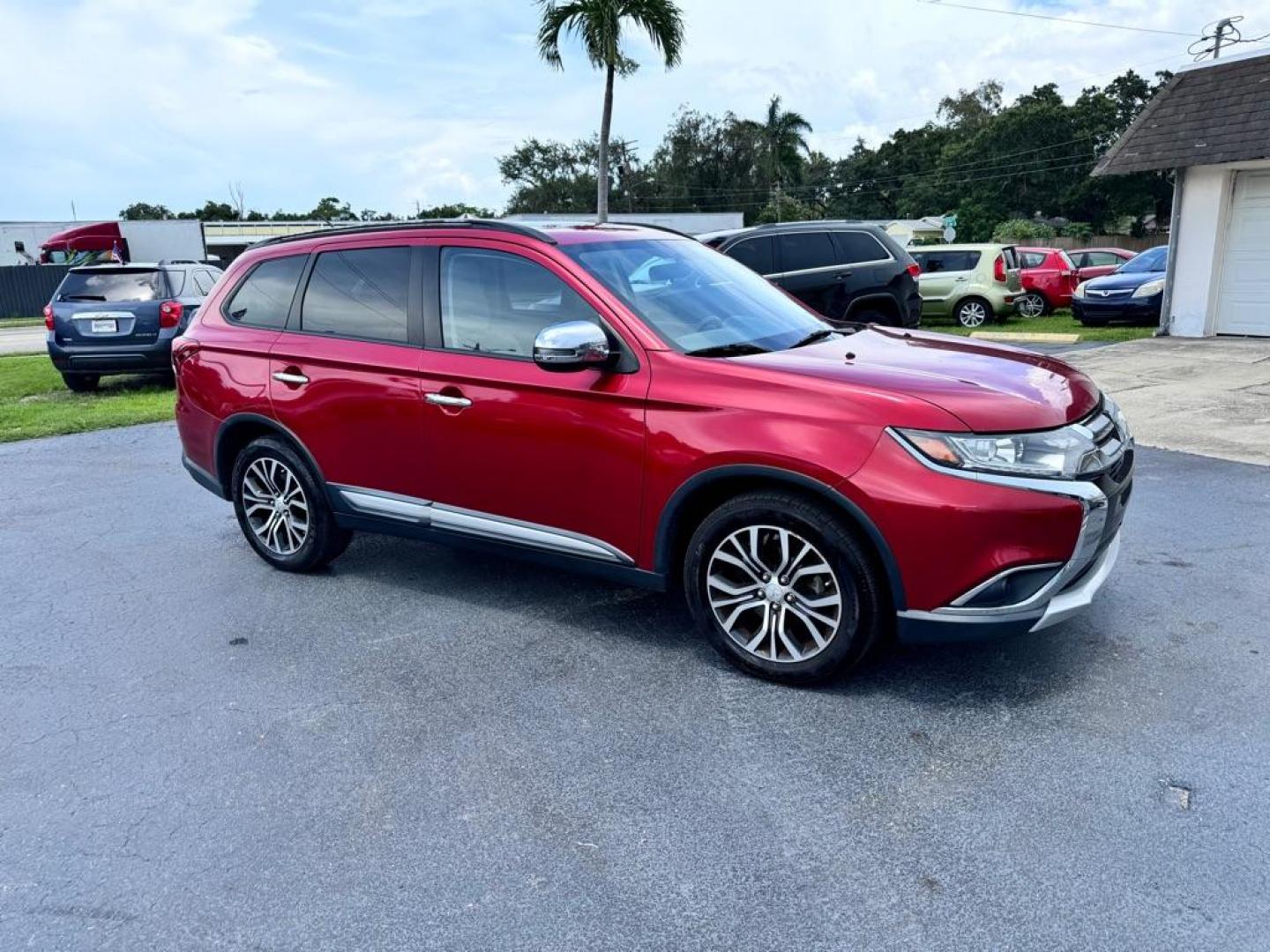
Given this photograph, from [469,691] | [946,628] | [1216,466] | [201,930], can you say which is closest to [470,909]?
[201,930]

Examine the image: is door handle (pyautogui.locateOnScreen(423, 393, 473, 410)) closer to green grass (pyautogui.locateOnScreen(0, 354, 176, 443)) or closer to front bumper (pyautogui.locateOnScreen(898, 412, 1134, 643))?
front bumper (pyautogui.locateOnScreen(898, 412, 1134, 643))

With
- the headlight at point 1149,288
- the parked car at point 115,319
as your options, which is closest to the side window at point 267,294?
the parked car at point 115,319

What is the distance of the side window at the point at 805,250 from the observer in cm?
1176

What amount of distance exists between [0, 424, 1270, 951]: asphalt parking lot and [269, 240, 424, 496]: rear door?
2.51 ft

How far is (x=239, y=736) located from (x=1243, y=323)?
16.4 m

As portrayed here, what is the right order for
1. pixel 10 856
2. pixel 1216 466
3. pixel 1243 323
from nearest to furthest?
pixel 10 856, pixel 1216 466, pixel 1243 323

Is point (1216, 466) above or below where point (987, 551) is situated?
below

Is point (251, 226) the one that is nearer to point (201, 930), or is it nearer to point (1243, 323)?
point (1243, 323)

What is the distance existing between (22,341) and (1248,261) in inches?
1044

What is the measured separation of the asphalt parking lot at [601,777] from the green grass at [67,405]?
19.7 feet

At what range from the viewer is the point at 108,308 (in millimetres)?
12156

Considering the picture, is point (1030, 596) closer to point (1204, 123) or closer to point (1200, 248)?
point (1200, 248)

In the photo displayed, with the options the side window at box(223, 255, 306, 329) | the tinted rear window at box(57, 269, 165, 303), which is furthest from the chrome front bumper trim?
the tinted rear window at box(57, 269, 165, 303)

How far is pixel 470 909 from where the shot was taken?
8.39 ft
